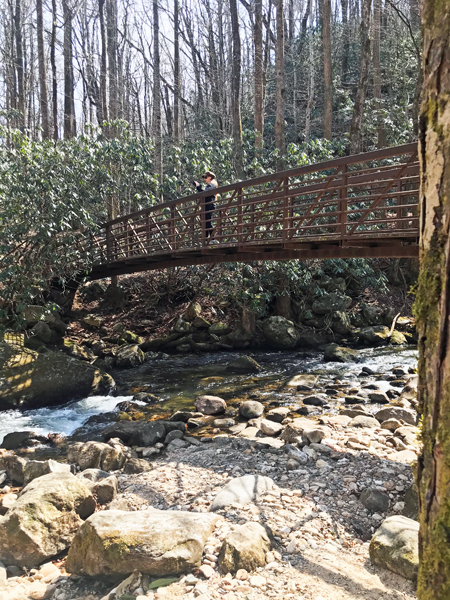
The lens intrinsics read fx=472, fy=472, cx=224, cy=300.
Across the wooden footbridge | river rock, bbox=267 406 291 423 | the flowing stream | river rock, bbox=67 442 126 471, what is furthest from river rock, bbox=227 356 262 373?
river rock, bbox=67 442 126 471

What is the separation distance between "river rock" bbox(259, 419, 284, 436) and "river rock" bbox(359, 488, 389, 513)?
2.28 meters

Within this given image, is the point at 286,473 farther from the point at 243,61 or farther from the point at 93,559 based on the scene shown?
the point at 243,61

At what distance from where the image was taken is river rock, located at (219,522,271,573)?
332 centimetres

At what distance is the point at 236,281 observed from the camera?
12773 mm

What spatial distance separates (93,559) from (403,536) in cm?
222

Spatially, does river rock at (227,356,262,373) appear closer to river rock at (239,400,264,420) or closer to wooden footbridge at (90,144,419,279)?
wooden footbridge at (90,144,419,279)

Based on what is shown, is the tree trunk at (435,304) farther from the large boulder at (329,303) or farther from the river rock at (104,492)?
the large boulder at (329,303)

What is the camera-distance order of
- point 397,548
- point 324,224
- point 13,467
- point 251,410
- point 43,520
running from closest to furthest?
point 397,548
point 43,520
point 13,467
point 251,410
point 324,224

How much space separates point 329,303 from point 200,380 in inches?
211

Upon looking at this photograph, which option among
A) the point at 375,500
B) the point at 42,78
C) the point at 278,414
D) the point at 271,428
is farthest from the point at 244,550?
the point at 42,78

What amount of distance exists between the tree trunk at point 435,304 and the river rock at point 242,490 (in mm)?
2998

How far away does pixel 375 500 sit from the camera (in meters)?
4.24

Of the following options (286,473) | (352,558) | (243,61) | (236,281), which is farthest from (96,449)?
(243,61)

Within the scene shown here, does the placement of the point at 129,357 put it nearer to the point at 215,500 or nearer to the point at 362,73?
the point at 215,500
